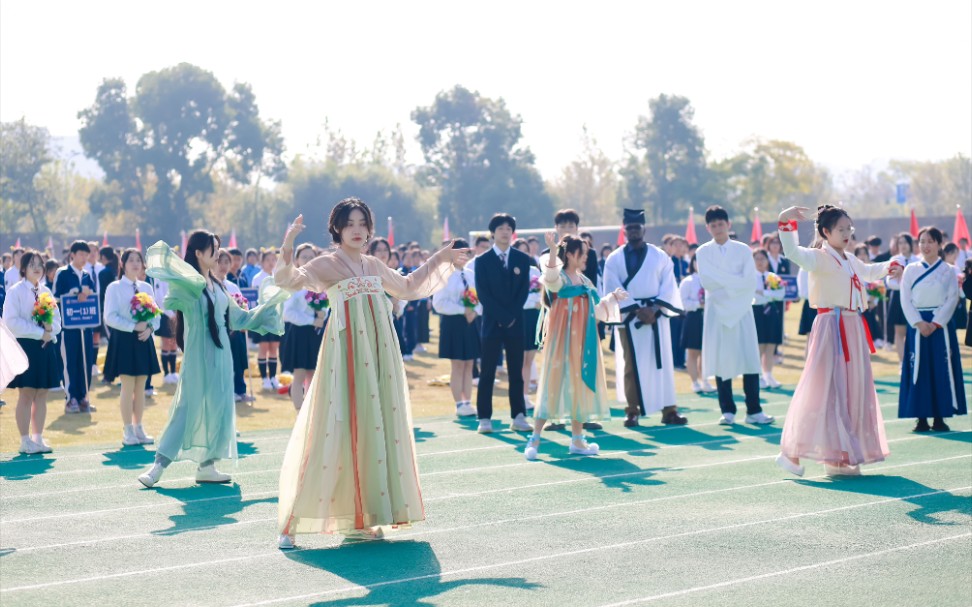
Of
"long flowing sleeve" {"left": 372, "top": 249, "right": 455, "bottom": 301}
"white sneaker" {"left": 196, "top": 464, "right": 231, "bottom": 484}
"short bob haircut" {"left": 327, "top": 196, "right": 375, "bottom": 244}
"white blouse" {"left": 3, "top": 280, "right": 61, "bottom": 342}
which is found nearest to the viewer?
"short bob haircut" {"left": 327, "top": 196, "right": 375, "bottom": 244}

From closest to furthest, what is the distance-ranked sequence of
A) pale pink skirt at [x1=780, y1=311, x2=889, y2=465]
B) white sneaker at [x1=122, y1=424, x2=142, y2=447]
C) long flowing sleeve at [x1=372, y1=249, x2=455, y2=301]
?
1. long flowing sleeve at [x1=372, y1=249, x2=455, y2=301]
2. pale pink skirt at [x1=780, y1=311, x2=889, y2=465]
3. white sneaker at [x1=122, y1=424, x2=142, y2=447]

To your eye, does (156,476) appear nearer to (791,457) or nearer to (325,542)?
(325,542)

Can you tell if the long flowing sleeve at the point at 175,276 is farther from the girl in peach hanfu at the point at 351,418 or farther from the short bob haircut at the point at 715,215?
the short bob haircut at the point at 715,215

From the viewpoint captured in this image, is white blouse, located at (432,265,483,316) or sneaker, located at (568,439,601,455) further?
white blouse, located at (432,265,483,316)

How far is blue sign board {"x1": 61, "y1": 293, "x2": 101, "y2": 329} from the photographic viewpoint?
16.5m

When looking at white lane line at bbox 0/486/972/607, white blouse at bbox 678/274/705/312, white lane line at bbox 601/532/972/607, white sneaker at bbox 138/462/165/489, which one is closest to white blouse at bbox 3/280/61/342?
white sneaker at bbox 138/462/165/489

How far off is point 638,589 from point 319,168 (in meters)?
67.3

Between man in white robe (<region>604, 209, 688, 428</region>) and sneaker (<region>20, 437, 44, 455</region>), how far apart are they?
5.90m

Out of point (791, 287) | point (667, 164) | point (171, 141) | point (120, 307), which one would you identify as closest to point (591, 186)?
point (667, 164)

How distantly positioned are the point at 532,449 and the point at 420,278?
361 cm

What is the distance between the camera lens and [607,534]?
316 inches

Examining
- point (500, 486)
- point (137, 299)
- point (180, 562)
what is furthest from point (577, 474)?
point (137, 299)

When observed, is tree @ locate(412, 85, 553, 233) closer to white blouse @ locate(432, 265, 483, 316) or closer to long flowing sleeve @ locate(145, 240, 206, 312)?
white blouse @ locate(432, 265, 483, 316)

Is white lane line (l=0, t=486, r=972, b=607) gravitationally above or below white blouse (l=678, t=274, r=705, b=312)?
below
